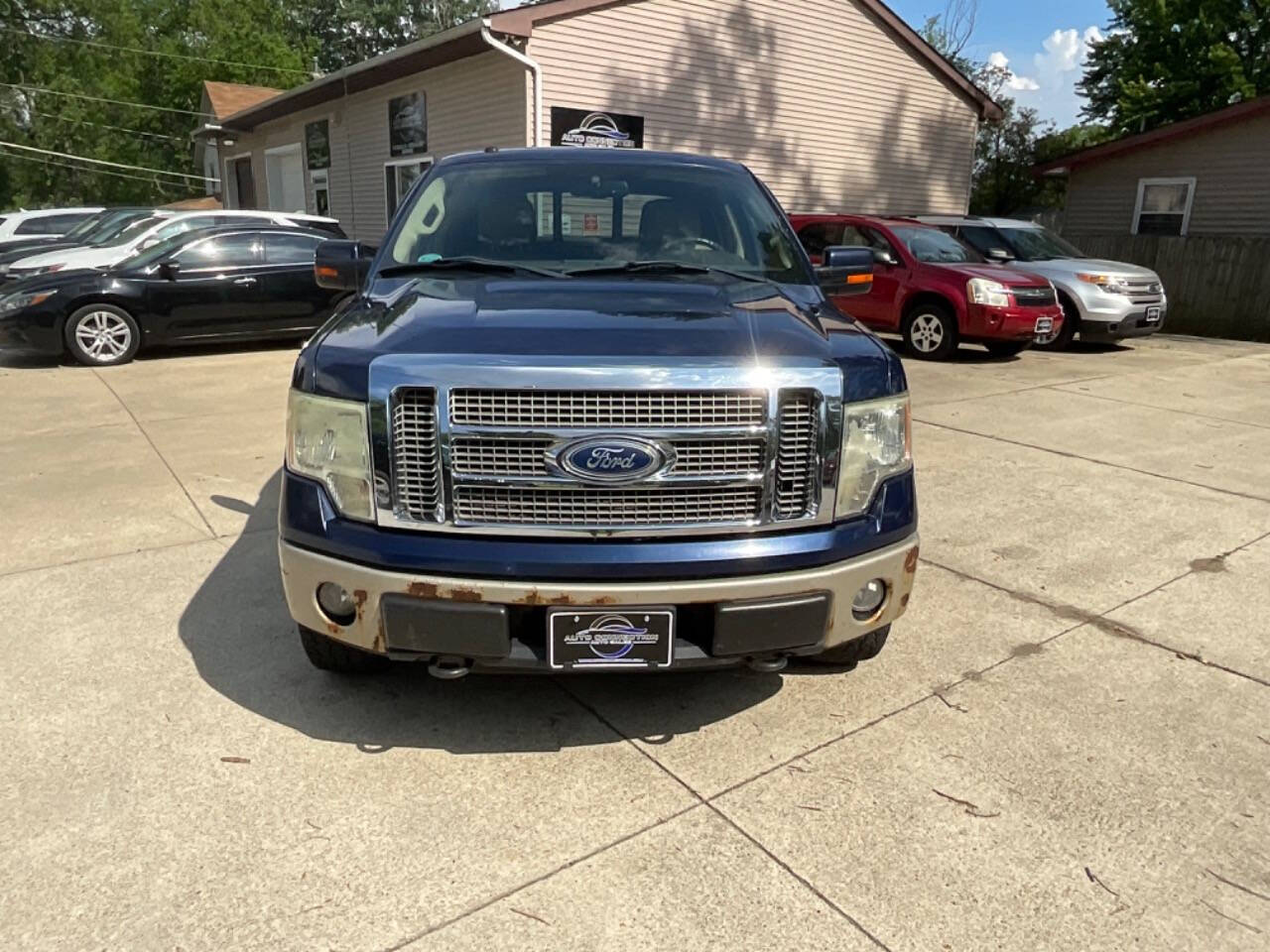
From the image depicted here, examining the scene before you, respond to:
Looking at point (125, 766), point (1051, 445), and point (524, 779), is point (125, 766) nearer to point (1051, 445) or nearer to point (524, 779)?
point (524, 779)

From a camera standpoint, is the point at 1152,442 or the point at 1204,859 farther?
the point at 1152,442

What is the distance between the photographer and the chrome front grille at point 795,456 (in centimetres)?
253

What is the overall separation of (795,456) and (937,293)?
8853 millimetres

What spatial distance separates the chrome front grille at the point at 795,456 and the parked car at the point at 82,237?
39.2 feet

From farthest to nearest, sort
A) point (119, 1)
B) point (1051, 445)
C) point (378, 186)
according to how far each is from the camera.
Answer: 1. point (119, 1)
2. point (378, 186)
3. point (1051, 445)

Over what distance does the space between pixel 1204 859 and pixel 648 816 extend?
57.3 inches

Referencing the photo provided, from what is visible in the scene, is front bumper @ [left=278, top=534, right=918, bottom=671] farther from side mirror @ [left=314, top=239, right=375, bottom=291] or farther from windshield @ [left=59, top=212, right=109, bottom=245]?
windshield @ [left=59, top=212, right=109, bottom=245]

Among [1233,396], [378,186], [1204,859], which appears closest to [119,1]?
[378,186]

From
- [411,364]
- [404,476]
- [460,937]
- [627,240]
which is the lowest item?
[460,937]

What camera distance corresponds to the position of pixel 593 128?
45.0 feet

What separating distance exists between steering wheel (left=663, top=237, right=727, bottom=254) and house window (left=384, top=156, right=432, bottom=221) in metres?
13.2

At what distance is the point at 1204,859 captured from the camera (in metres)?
2.39

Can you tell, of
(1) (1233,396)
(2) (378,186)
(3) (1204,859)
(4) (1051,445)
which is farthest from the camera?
(2) (378,186)

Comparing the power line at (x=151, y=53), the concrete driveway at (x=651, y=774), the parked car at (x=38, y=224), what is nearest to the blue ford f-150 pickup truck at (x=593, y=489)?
the concrete driveway at (x=651, y=774)
